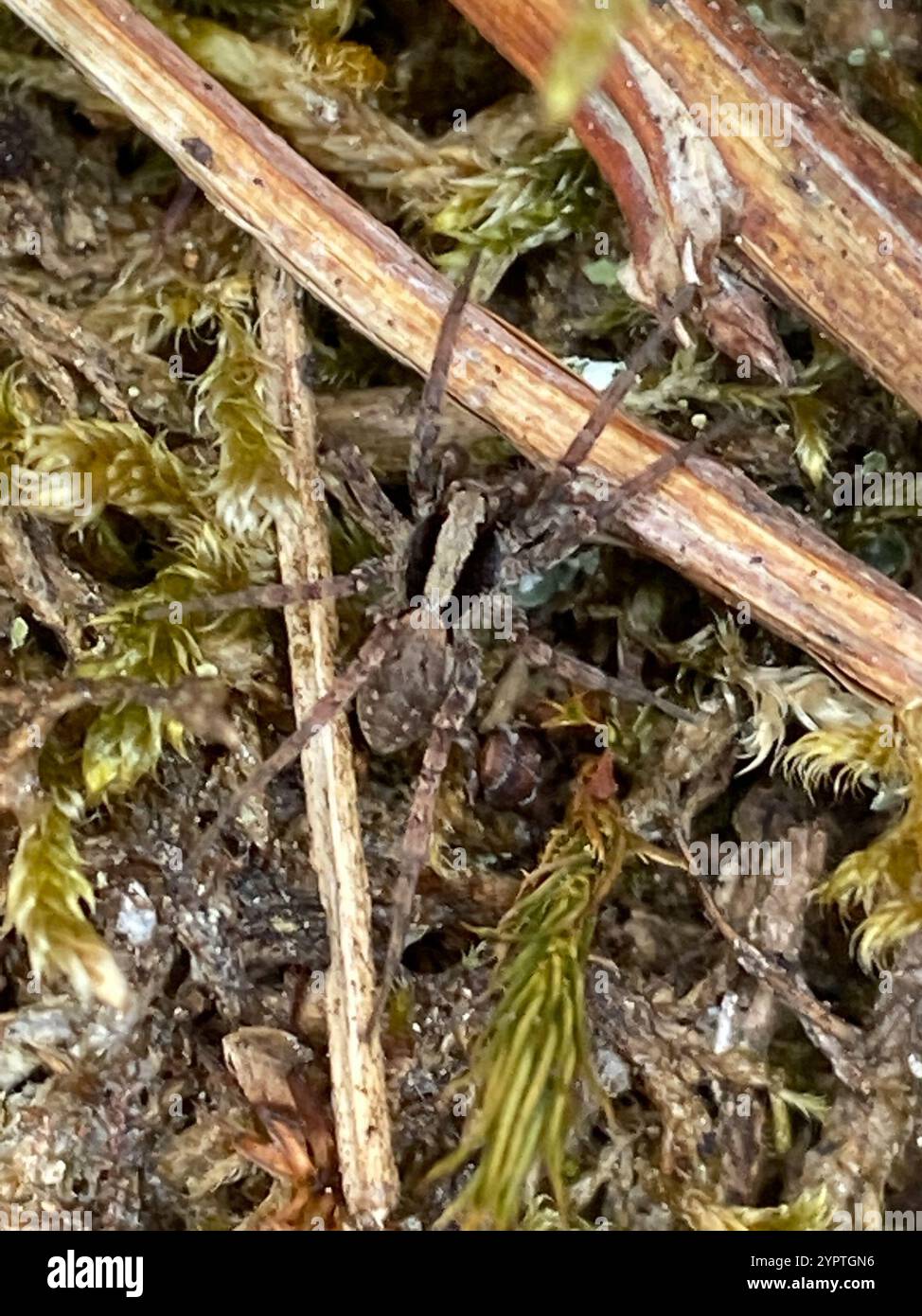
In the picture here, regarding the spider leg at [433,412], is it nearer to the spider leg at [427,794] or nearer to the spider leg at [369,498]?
the spider leg at [369,498]

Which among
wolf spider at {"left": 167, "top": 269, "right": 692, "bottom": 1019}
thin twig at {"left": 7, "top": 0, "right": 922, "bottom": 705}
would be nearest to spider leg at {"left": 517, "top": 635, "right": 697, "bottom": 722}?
wolf spider at {"left": 167, "top": 269, "right": 692, "bottom": 1019}

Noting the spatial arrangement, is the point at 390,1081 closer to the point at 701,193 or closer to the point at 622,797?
the point at 622,797

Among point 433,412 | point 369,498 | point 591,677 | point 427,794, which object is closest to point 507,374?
point 433,412

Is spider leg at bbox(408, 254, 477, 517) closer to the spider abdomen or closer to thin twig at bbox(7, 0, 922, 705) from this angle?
thin twig at bbox(7, 0, 922, 705)

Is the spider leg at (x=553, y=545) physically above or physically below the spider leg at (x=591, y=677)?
above

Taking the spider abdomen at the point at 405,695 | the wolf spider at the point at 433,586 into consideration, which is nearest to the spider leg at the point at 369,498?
the wolf spider at the point at 433,586

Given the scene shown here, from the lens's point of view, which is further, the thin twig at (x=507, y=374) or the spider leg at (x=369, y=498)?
the spider leg at (x=369, y=498)
